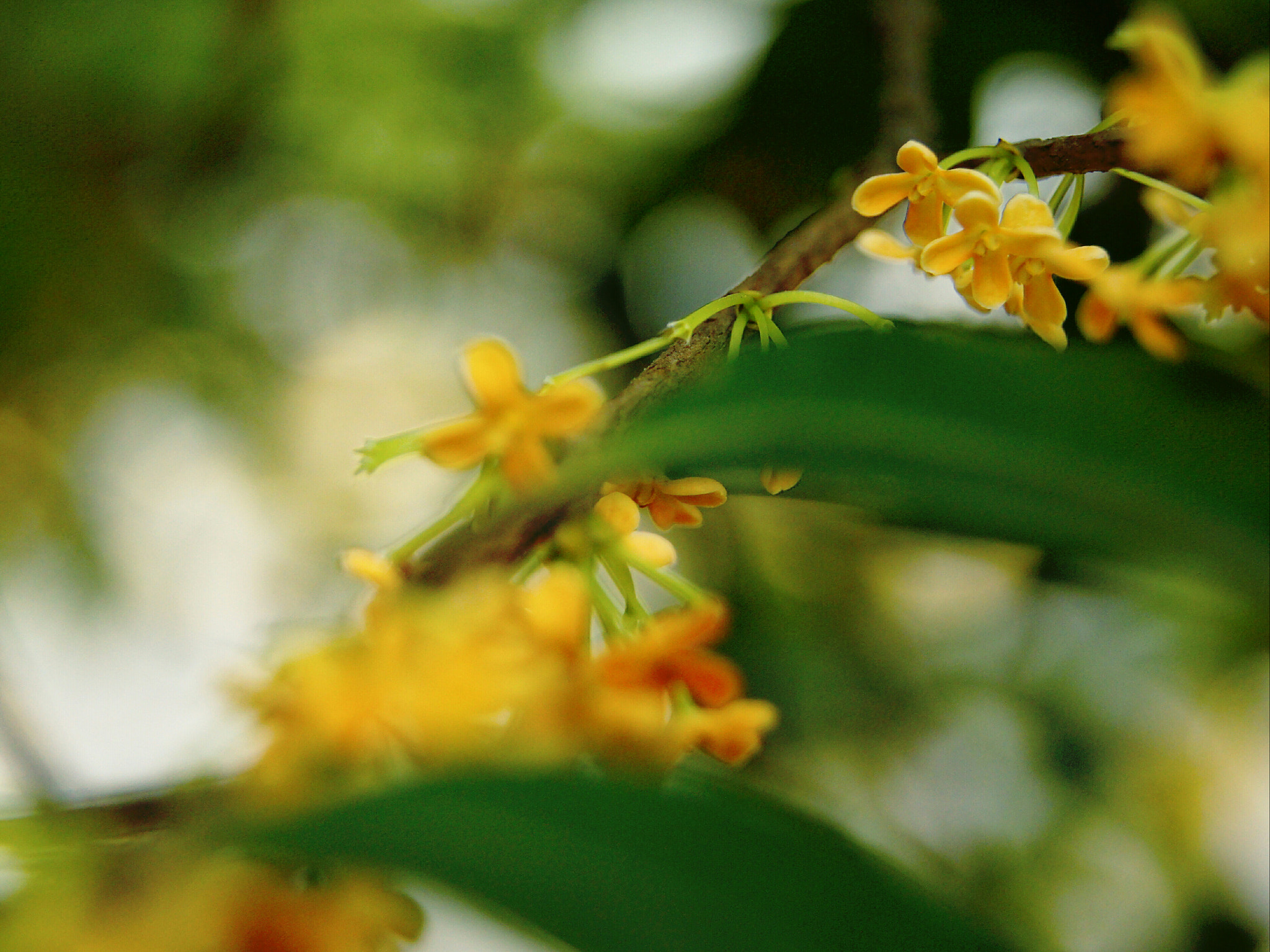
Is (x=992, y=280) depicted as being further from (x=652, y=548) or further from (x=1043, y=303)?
(x=652, y=548)

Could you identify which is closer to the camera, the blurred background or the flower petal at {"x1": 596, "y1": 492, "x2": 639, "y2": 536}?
the flower petal at {"x1": 596, "y1": 492, "x2": 639, "y2": 536}

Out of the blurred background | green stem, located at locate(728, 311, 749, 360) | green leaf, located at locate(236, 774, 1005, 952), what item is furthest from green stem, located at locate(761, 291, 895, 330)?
the blurred background

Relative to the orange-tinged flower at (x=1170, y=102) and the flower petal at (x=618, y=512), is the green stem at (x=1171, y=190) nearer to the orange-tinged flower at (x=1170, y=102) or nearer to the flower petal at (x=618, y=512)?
the orange-tinged flower at (x=1170, y=102)

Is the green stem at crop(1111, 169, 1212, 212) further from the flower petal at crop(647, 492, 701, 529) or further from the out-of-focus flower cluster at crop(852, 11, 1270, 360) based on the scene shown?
the flower petal at crop(647, 492, 701, 529)

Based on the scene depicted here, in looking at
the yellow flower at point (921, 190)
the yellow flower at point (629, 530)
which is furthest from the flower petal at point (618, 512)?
the yellow flower at point (921, 190)

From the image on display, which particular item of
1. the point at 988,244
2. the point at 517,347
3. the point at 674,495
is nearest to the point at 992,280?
Result: the point at 988,244

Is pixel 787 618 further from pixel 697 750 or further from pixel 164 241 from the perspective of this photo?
pixel 164 241
